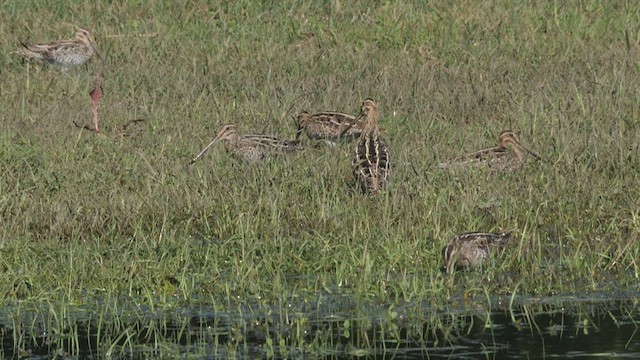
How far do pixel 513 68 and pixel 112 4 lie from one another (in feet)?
18.2

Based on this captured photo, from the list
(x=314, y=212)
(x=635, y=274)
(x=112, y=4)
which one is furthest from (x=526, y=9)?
(x=635, y=274)

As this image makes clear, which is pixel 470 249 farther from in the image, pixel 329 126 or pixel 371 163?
pixel 329 126

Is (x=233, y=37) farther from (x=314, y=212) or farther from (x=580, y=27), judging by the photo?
(x=314, y=212)

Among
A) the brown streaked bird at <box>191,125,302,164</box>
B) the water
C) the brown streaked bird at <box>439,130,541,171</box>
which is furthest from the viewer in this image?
the brown streaked bird at <box>191,125,302,164</box>

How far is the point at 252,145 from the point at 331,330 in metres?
5.15

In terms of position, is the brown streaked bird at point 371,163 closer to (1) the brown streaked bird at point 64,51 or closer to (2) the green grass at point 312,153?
(2) the green grass at point 312,153

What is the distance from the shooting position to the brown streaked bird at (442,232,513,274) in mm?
9414

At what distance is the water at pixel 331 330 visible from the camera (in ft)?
25.8

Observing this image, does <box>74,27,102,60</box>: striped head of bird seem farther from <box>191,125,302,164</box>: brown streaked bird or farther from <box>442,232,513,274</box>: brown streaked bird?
<box>442,232,513,274</box>: brown streaked bird

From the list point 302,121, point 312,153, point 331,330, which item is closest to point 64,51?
point 302,121

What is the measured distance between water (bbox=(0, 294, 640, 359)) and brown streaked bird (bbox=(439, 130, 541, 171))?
3353 millimetres

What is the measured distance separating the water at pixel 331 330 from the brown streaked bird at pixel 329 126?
4.96 m

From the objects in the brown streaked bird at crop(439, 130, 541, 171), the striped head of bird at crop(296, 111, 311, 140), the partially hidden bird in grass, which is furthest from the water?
the striped head of bird at crop(296, 111, 311, 140)

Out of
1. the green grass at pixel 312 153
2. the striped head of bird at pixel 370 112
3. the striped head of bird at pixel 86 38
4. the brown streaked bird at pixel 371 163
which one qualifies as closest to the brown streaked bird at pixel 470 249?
the green grass at pixel 312 153
